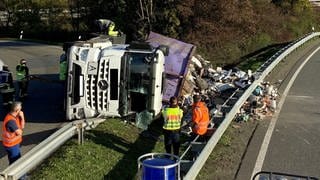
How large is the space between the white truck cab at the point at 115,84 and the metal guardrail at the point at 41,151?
954 millimetres

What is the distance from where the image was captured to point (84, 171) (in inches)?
385

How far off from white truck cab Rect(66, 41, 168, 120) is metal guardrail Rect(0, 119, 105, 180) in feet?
3.13

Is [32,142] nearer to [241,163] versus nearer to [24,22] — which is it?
[241,163]

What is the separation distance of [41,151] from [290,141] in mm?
5460

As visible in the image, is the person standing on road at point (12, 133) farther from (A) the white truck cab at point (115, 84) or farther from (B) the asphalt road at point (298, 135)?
(B) the asphalt road at point (298, 135)

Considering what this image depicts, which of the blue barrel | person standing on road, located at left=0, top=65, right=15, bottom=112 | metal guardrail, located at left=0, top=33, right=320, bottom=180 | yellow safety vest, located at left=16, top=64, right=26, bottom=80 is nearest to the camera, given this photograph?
the blue barrel

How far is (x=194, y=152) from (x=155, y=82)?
9.42ft

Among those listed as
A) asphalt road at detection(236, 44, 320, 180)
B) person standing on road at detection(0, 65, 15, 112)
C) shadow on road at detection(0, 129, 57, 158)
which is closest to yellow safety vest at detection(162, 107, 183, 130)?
asphalt road at detection(236, 44, 320, 180)

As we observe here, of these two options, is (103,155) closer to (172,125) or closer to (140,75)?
(172,125)

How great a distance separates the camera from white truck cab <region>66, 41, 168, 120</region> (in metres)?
13.0

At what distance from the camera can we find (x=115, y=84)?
13055mm

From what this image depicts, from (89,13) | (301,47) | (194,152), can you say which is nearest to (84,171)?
Answer: (194,152)

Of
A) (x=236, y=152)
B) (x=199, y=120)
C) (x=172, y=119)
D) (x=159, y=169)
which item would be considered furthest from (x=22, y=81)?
(x=159, y=169)

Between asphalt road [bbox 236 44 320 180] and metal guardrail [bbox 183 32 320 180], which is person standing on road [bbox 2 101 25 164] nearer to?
metal guardrail [bbox 183 32 320 180]
